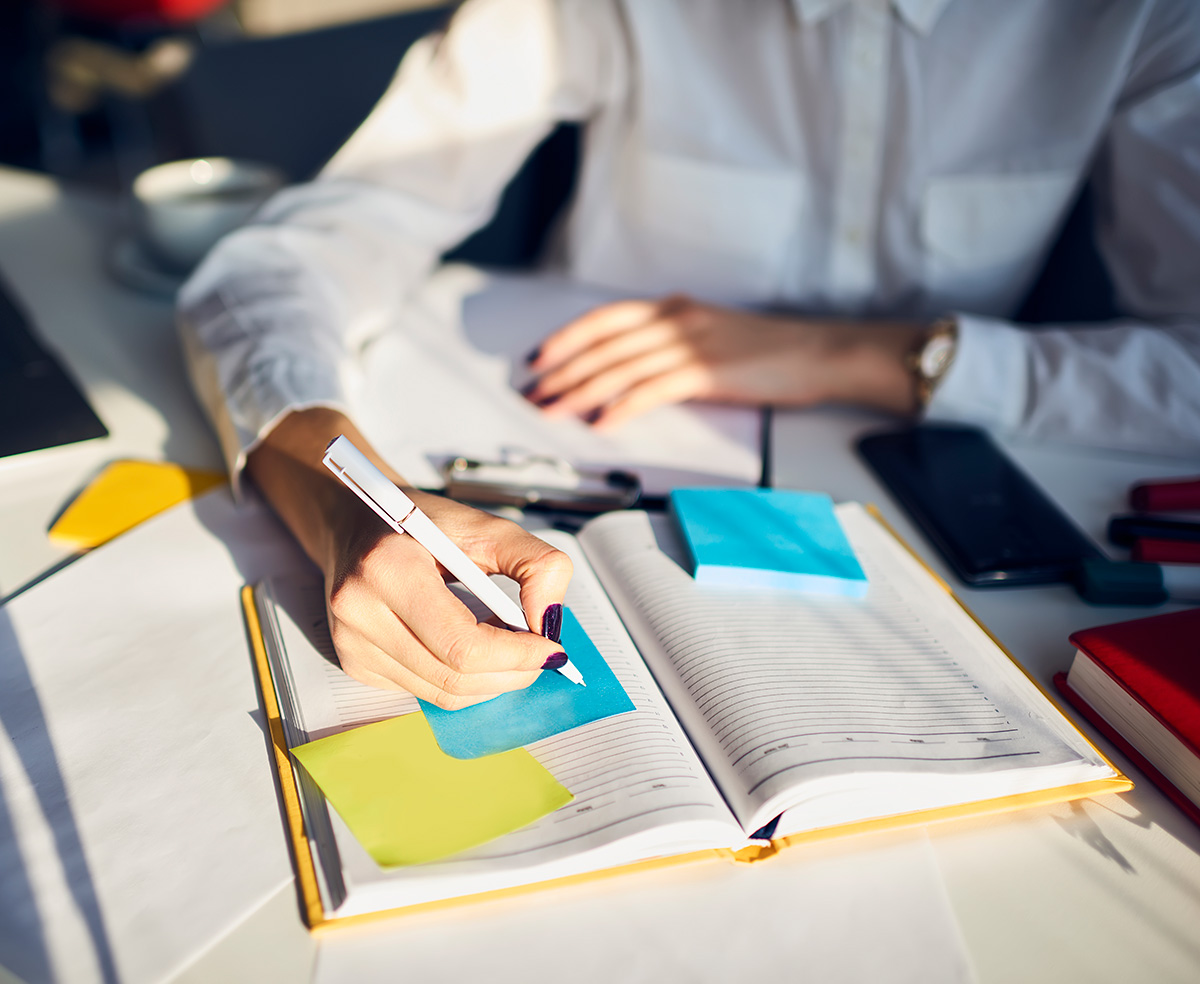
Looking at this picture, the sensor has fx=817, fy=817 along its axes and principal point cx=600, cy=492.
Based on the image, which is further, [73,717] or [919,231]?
[919,231]

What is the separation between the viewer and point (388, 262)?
89 cm

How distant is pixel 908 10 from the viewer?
86 centimetres

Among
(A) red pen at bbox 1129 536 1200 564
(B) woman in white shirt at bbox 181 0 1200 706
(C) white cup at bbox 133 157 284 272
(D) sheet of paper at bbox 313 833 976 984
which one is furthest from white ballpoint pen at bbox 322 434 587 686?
(C) white cup at bbox 133 157 284 272

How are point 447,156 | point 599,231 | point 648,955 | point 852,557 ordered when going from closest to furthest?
point 648,955
point 852,557
point 447,156
point 599,231

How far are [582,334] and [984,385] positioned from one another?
401 millimetres

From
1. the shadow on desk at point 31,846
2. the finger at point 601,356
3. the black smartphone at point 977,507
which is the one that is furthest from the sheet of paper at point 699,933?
the finger at point 601,356

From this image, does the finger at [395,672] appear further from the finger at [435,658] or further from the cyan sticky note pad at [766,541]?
the cyan sticky note pad at [766,541]

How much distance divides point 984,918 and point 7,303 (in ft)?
3.33

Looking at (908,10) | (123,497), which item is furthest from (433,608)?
(908,10)

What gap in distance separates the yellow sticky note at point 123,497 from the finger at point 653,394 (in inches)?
13.5

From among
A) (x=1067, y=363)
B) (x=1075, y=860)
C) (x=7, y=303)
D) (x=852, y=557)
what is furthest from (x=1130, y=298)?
(x=7, y=303)

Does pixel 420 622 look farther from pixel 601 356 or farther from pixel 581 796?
pixel 601 356

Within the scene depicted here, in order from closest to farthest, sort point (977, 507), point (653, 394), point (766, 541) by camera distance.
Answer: point (766, 541) < point (977, 507) < point (653, 394)

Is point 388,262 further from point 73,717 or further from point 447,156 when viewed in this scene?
point 73,717
